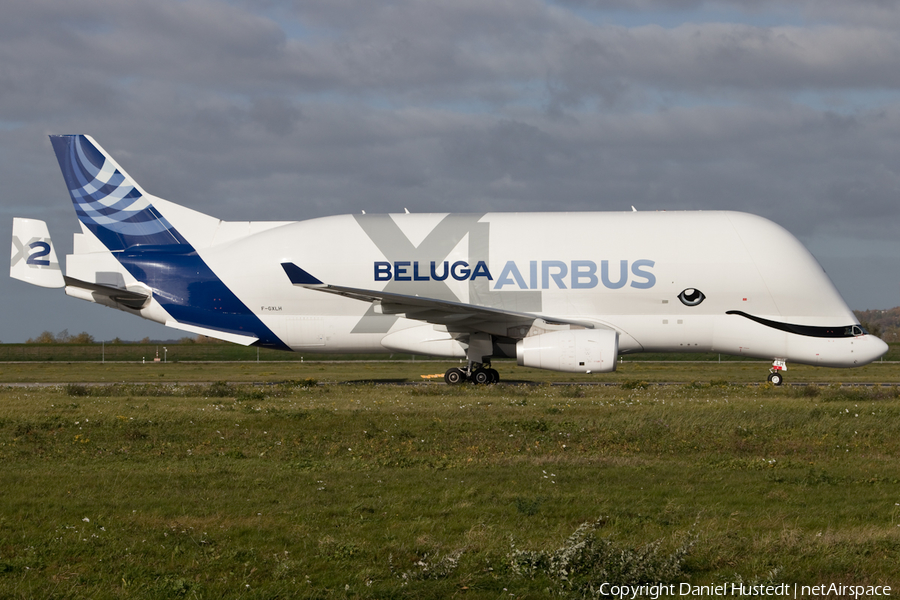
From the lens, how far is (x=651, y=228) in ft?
86.1

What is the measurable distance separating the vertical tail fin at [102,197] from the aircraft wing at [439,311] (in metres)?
7.63

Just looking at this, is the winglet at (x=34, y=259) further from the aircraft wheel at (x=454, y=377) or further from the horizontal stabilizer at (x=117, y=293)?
the aircraft wheel at (x=454, y=377)

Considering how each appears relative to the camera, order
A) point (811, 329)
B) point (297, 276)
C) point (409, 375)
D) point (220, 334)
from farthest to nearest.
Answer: point (409, 375) < point (220, 334) < point (811, 329) < point (297, 276)

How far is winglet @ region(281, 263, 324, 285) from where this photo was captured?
24375mm

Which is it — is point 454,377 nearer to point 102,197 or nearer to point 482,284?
point 482,284

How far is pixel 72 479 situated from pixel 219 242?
19032 mm

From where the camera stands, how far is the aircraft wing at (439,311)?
2431cm

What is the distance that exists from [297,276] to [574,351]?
28.4 ft

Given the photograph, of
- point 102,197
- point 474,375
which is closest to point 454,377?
point 474,375

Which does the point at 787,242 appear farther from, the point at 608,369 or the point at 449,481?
the point at 449,481

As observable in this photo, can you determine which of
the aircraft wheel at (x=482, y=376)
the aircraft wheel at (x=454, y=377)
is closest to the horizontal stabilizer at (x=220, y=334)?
the aircraft wheel at (x=454, y=377)

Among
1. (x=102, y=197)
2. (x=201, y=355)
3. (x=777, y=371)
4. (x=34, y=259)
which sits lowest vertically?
(x=777, y=371)

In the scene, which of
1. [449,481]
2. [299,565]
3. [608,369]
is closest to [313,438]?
[449,481]

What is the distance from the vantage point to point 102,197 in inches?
1161
